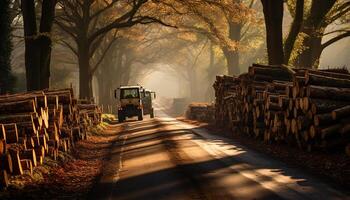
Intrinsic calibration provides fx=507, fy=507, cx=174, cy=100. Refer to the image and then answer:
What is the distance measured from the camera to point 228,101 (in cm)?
2347

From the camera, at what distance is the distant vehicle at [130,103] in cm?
3362

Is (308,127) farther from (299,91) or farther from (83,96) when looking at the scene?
(83,96)

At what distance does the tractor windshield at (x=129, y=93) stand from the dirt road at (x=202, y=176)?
61.9 feet

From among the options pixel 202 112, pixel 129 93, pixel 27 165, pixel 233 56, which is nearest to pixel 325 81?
pixel 27 165

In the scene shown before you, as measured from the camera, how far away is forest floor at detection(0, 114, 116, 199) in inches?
362

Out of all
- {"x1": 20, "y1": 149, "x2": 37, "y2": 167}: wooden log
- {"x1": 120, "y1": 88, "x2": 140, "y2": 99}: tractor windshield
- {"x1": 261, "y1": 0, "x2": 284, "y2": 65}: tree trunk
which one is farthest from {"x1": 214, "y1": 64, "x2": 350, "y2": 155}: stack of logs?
{"x1": 120, "y1": 88, "x2": 140, "y2": 99}: tractor windshield

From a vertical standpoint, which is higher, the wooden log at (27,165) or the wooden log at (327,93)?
the wooden log at (327,93)

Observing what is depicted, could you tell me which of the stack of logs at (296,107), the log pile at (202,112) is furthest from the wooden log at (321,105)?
the log pile at (202,112)

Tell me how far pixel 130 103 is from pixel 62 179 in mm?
22836

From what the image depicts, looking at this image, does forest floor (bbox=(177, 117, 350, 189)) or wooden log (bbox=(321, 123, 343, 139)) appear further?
wooden log (bbox=(321, 123, 343, 139))

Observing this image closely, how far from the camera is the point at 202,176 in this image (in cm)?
1021

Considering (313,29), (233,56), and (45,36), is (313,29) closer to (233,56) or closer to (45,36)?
(45,36)

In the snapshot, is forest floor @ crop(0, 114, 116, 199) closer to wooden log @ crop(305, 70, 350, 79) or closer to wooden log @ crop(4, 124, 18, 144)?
wooden log @ crop(4, 124, 18, 144)

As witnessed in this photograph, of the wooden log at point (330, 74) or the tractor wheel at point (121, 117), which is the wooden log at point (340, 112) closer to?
the wooden log at point (330, 74)
